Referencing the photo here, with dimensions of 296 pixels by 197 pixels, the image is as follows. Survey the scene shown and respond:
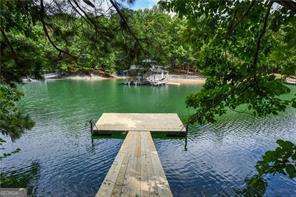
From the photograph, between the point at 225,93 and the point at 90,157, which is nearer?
the point at 225,93

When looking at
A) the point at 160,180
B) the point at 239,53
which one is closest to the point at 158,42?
the point at 239,53

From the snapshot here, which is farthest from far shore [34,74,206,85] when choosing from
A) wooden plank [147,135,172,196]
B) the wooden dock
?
wooden plank [147,135,172,196]

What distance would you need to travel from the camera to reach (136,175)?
1166 cm

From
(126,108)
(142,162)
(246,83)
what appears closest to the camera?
(246,83)

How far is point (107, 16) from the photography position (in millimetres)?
5746

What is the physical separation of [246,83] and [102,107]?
29.1 metres

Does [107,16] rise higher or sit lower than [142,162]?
higher

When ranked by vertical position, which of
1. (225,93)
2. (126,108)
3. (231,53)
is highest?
(231,53)

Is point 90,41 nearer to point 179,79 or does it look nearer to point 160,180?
point 160,180

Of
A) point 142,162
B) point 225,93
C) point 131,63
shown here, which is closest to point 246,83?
point 225,93

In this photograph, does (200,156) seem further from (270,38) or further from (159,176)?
(270,38)

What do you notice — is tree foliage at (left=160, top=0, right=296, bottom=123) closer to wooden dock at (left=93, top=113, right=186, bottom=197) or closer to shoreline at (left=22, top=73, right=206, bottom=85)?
wooden dock at (left=93, top=113, right=186, bottom=197)

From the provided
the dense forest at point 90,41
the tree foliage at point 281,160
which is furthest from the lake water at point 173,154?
the tree foliage at point 281,160

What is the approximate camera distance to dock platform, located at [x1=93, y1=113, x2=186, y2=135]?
21.2 m
